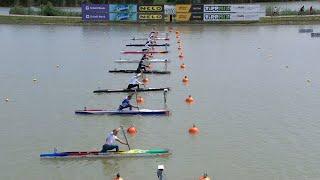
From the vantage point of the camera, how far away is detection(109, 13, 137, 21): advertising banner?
5916 cm

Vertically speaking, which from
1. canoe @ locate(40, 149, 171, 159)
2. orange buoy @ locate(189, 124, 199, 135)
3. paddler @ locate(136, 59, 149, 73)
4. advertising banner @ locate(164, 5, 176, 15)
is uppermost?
advertising banner @ locate(164, 5, 176, 15)

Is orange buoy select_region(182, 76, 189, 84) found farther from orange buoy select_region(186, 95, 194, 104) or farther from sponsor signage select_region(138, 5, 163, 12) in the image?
sponsor signage select_region(138, 5, 163, 12)

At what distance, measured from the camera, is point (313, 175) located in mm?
16578

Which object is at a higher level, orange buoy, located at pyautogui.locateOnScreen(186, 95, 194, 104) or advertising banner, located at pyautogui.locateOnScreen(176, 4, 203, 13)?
advertising banner, located at pyautogui.locateOnScreen(176, 4, 203, 13)

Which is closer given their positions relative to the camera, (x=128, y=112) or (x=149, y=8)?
(x=128, y=112)

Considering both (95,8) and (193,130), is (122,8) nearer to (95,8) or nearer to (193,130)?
(95,8)

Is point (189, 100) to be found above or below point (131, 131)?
above

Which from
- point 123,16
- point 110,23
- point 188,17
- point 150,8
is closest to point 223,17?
point 188,17

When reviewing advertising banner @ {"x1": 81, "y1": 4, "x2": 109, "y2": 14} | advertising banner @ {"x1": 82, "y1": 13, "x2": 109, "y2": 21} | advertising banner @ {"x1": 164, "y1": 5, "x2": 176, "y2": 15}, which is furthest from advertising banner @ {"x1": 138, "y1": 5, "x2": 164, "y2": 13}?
advertising banner @ {"x1": 82, "y1": 13, "x2": 109, "y2": 21}

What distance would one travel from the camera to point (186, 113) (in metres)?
23.3

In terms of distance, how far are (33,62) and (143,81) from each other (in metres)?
10.3

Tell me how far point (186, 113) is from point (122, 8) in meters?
37.4

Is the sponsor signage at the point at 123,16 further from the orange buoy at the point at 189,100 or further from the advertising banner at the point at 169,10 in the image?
the orange buoy at the point at 189,100

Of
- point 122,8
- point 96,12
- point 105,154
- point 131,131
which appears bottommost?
point 105,154
